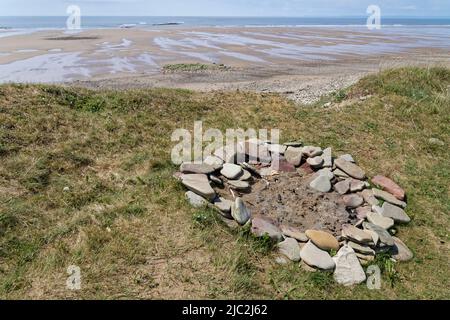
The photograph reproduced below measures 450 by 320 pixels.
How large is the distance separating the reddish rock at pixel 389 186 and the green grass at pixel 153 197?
242 mm

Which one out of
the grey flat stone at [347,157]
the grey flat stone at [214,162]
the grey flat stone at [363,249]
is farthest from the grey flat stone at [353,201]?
the grey flat stone at [214,162]

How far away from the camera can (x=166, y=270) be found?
464 centimetres

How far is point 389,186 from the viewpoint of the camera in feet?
22.9

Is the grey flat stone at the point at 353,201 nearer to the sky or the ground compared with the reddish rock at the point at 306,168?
nearer to the ground

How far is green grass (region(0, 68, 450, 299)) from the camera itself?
4570 mm

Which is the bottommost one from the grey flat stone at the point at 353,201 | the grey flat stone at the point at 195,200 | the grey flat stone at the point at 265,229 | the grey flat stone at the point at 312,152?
the grey flat stone at the point at 265,229

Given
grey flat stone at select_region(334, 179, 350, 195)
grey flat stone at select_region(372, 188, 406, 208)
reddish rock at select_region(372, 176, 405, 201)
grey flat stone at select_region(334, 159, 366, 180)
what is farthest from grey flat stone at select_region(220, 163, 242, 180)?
reddish rock at select_region(372, 176, 405, 201)

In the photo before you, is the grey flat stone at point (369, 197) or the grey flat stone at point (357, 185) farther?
the grey flat stone at point (357, 185)

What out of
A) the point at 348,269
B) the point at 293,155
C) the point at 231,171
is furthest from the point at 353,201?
the point at 231,171

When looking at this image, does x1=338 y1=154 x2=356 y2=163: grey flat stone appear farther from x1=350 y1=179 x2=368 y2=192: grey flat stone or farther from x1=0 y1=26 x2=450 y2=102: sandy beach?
x1=0 y1=26 x2=450 y2=102: sandy beach

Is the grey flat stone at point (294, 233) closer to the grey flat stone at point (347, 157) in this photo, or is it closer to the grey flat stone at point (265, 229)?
the grey flat stone at point (265, 229)

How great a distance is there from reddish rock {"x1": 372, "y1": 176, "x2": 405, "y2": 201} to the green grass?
0.24 metres

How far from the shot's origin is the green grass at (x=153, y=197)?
457cm
